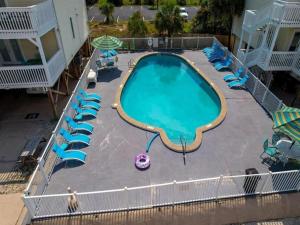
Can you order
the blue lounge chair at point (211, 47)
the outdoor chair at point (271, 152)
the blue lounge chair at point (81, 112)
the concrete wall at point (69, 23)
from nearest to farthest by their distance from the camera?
the outdoor chair at point (271, 152), the blue lounge chair at point (81, 112), the concrete wall at point (69, 23), the blue lounge chair at point (211, 47)

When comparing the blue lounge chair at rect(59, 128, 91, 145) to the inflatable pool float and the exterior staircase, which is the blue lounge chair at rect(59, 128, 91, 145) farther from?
the exterior staircase

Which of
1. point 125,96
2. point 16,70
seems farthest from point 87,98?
point 16,70

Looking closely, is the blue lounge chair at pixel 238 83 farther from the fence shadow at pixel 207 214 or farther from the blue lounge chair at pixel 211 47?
the fence shadow at pixel 207 214

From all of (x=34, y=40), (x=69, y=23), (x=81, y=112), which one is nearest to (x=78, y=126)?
(x=81, y=112)

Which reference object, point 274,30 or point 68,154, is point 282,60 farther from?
point 68,154

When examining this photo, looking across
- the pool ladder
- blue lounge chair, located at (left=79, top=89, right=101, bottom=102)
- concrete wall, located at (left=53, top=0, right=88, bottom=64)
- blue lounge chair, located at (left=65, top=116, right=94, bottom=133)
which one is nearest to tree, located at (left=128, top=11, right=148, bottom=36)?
the pool ladder

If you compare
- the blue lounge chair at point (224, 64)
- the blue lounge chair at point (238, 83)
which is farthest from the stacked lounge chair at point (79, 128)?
the blue lounge chair at point (224, 64)
